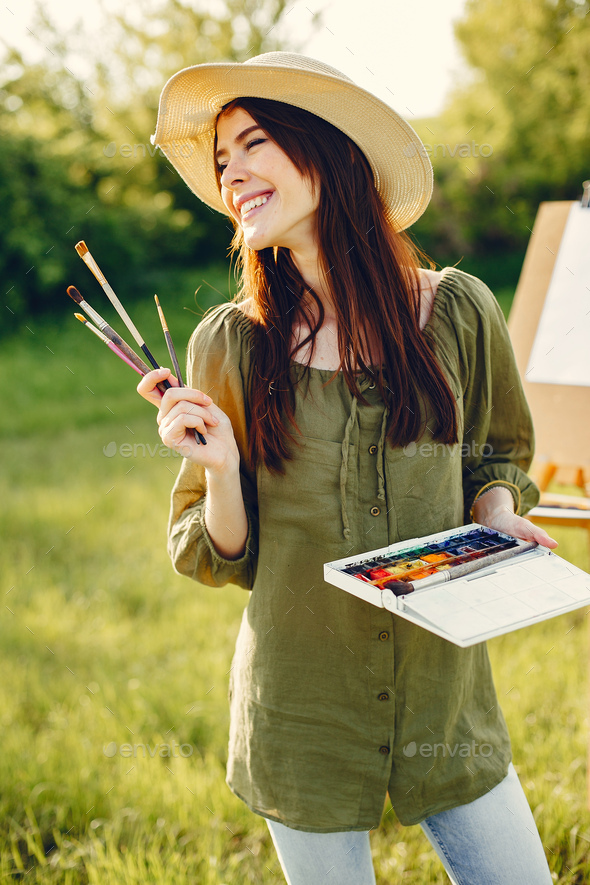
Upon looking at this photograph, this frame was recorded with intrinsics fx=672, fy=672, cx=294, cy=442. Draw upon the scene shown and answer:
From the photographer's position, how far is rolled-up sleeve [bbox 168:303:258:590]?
1.33m

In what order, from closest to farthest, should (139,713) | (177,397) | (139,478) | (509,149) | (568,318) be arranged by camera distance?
(177,397), (568,318), (139,713), (139,478), (509,149)

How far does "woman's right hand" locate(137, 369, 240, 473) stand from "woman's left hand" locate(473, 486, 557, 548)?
Answer: 52cm

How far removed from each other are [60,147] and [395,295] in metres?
10.5

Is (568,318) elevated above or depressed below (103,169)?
below

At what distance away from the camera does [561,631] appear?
3053mm

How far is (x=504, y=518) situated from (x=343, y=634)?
14.8 inches

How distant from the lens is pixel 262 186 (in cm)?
125

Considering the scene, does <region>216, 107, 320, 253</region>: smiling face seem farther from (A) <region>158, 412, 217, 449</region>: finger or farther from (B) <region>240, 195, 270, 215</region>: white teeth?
(A) <region>158, 412, 217, 449</region>: finger

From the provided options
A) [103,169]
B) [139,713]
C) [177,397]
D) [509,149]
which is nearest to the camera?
[177,397]

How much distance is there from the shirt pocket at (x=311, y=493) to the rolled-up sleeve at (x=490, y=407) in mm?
323

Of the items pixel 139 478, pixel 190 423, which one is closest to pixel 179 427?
pixel 190 423

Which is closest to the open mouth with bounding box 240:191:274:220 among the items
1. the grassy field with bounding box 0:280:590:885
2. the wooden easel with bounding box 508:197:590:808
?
the grassy field with bounding box 0:280:590:885

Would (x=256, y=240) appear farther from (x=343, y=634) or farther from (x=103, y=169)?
(x=103, y=169)

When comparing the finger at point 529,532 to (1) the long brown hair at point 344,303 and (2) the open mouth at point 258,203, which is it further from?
(2) the open mouth at point 258,203
